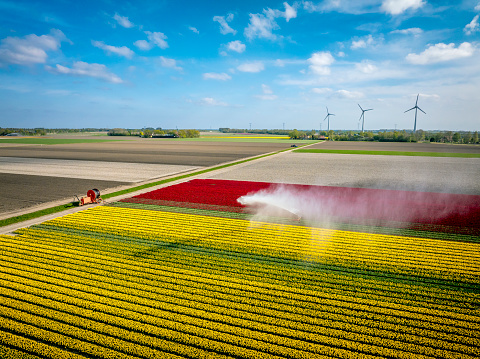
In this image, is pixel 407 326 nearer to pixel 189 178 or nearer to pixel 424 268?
pixel 424 268

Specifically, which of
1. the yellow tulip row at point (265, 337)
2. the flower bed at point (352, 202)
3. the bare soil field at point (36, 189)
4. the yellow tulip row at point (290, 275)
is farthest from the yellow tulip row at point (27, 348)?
the flower bed at point (352, 202)

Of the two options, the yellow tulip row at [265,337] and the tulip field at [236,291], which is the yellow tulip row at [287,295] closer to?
the tulip field at [236,291]

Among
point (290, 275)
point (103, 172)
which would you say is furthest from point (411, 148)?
point (290, 275)

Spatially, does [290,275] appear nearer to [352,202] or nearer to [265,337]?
[265,337]

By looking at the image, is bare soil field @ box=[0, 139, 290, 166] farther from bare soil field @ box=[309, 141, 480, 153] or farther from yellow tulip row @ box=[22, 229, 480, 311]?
yellow tulip row @ box=[22, 229, 480, 311]

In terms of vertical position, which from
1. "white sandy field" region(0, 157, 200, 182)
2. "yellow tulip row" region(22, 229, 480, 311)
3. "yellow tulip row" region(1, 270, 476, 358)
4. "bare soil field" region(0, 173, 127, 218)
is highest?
"white sandy field" region(0, 157, 200, 182)

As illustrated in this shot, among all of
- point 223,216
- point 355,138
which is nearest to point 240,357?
point 223,216

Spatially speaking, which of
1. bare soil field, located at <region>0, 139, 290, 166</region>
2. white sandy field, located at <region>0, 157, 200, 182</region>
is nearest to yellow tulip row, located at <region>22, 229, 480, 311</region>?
white sandy field, located at <region>0, 157, 200, 182</region>
